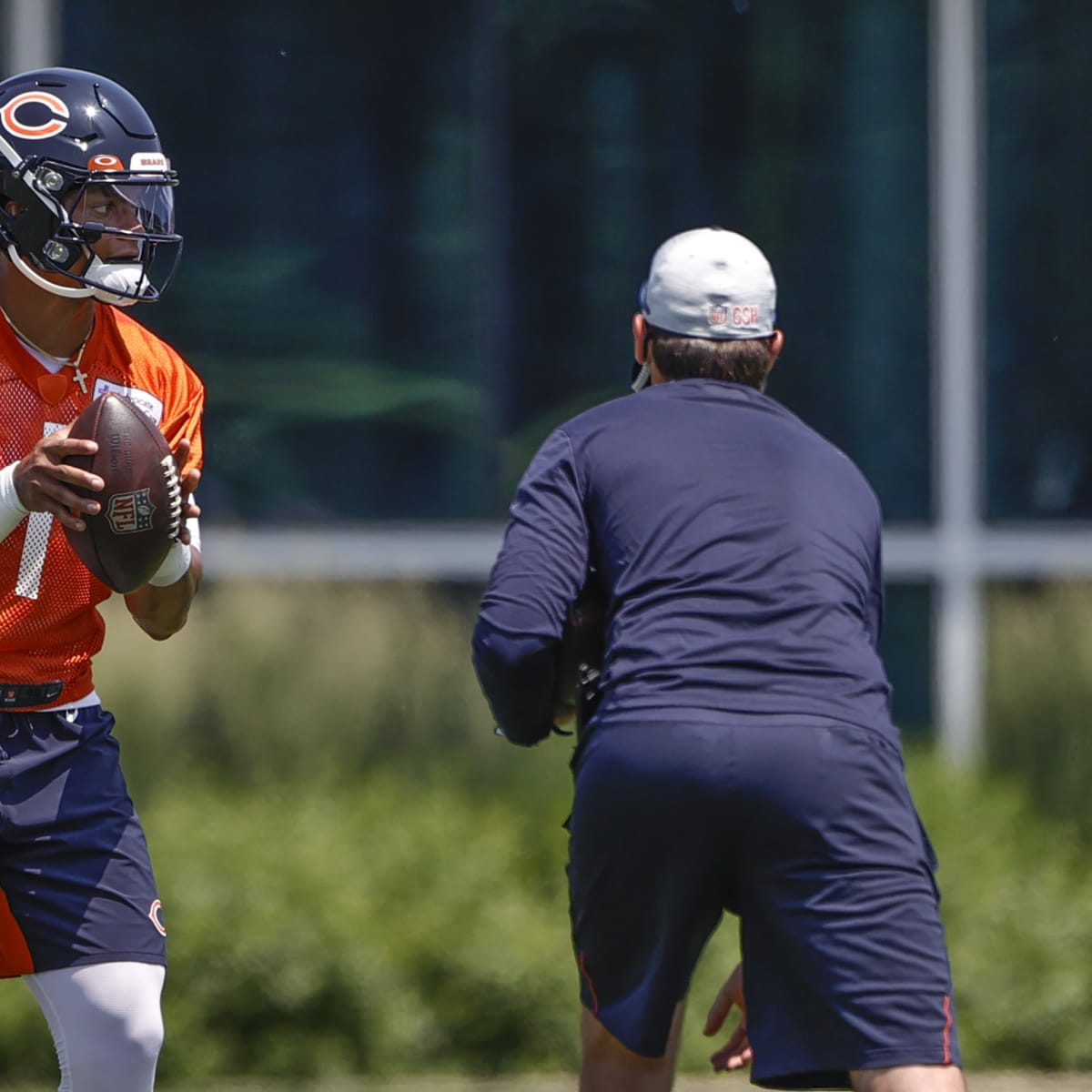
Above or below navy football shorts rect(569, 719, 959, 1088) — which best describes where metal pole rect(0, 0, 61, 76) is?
above

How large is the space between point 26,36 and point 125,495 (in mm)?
4610

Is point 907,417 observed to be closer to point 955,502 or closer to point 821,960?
point 955,502

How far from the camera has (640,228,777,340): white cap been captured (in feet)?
12.1

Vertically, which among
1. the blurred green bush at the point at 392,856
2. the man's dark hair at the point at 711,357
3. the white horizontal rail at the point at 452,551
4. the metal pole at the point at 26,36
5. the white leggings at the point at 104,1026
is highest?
the metal pole at the point at 26,36

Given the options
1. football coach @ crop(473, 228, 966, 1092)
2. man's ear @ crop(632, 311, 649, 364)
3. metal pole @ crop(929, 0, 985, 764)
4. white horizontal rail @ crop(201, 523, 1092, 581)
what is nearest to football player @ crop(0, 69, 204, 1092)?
football coach @ crop(473, 228, 966, 1092)

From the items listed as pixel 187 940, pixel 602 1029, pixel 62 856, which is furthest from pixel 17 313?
pixel 187 940

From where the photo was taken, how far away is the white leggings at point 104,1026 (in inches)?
139

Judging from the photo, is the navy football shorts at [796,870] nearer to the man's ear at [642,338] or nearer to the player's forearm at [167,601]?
the man's ear at [642,338]

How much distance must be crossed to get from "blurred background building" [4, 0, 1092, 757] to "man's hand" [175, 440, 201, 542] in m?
3.89

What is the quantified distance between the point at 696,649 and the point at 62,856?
45.4 inches

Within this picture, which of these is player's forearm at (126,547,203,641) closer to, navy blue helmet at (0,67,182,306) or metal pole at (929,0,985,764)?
navy blue helmet at (0,67,182,306)

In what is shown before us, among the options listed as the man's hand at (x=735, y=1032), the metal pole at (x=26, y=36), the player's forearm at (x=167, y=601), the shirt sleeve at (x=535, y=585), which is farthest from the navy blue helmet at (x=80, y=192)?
the metal pole at (x=26, y=36)

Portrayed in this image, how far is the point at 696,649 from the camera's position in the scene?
3.45 m

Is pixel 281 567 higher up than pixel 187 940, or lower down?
higher up
